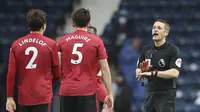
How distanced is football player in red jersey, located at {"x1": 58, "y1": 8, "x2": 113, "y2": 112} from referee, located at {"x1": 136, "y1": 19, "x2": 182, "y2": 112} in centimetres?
71

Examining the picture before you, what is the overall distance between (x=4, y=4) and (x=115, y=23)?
283 cm

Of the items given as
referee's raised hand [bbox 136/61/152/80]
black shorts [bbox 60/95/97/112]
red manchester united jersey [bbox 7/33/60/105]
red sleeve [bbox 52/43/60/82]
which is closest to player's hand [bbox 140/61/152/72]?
referee's raised hand [bbox 136/61/152/80]

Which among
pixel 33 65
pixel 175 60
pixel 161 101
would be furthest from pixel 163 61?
pixel 33 65

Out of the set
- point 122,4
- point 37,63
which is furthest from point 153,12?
point 37,63

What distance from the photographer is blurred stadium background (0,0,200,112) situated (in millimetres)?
12984

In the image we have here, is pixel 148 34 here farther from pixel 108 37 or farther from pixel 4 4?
pixel 4 4

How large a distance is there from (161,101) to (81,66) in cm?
120

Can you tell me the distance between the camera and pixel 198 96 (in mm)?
13219

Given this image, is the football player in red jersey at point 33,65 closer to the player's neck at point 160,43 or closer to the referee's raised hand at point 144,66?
the referee's raised hand at point 144,66

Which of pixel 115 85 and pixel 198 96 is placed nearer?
pixel 115 85

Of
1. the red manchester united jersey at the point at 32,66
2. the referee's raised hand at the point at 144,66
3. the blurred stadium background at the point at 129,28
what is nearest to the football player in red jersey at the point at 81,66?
the red manchester united jersey at the point at 32,66

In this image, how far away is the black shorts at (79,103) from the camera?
6.64m

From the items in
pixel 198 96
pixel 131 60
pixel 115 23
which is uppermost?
pixel 115 23

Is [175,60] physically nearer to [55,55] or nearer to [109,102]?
[109,102]
